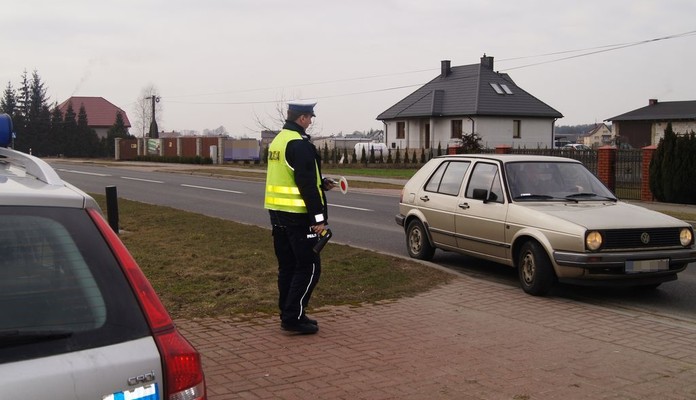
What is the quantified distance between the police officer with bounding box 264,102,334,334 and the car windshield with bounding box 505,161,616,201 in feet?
11.9

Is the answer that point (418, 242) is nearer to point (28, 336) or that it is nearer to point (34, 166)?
point (34, 166)

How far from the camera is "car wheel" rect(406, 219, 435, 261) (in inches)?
416

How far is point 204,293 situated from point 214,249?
305cm

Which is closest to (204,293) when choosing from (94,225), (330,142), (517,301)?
(517,301)

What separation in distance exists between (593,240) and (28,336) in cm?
662

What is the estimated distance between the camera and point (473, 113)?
57750mm

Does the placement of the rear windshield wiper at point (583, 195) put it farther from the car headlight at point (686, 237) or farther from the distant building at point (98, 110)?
the distant building at point (98, 110)

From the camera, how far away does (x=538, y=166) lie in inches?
379

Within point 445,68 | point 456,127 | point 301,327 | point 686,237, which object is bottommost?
point 301,327

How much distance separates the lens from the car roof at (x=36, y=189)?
248 cm

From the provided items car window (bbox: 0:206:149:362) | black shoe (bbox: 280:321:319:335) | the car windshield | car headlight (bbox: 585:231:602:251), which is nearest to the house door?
the car windshield

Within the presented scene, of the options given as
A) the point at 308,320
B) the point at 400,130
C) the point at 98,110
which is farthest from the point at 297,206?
the point at 98,110

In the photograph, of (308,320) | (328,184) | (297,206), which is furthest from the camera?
(328,184)

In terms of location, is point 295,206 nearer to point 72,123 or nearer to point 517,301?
point 517,301
